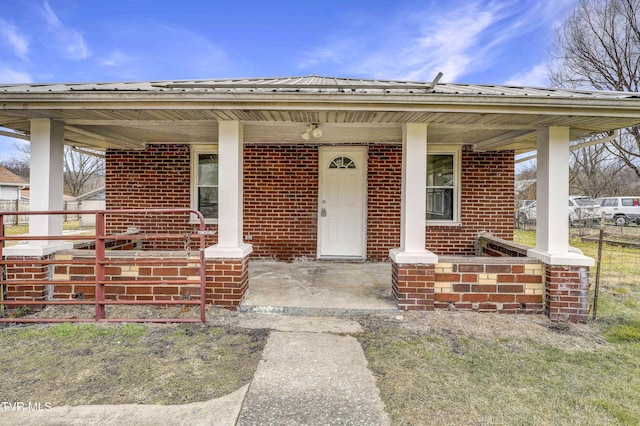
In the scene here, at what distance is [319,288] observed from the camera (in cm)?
433

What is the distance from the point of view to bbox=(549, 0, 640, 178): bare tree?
1180cm

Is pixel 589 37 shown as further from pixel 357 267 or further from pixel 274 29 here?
pixel 357 267

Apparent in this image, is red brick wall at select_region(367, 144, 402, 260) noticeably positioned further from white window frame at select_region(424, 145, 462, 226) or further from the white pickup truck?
the white pickup truck

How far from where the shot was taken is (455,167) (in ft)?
19.9

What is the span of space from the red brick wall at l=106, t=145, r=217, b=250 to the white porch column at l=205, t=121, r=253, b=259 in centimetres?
267

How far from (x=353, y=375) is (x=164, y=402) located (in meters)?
1.30

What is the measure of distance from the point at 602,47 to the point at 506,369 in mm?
15601

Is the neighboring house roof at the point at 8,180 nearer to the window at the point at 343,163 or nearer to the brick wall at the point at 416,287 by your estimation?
the window at the point at 343,163

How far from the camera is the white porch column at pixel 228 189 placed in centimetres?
366

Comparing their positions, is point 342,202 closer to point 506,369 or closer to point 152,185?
point 152,185

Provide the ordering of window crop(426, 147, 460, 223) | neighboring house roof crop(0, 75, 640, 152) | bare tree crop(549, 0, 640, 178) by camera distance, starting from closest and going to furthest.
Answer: neighboring house roof crop(0, 75, 640, 152) < window crop(426, 147, 460, 223) < bare tree crop(549, 0, 640, 178)

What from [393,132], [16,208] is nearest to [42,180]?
[393,132]

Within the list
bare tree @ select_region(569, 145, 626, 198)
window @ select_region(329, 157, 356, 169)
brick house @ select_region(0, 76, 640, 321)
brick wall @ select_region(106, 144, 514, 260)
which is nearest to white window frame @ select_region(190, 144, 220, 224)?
brick wall @ select_region(106, 144, 514, 260)

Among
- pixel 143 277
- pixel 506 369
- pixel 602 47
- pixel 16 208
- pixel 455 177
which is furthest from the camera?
pixel 16 208
